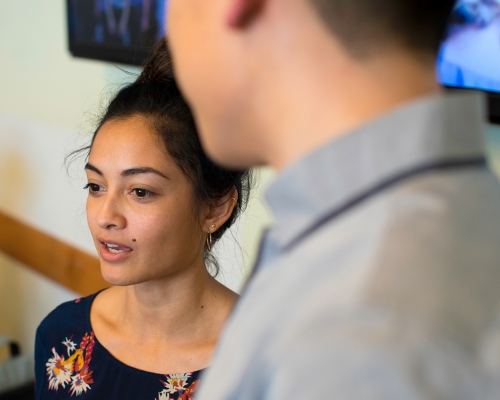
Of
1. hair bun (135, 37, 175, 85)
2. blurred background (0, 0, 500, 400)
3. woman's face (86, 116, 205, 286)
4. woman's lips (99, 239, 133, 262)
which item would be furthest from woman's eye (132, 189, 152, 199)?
blurred background (0, 0, 500, 400)

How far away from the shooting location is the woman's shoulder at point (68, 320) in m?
1.50

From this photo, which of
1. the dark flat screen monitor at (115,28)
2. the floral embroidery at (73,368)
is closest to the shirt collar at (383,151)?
the floral embroidery at (73,368)

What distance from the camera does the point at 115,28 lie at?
2047mm

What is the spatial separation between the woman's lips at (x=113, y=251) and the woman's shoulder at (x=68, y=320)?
0.26 meters

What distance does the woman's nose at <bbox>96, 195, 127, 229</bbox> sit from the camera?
1.28 metres

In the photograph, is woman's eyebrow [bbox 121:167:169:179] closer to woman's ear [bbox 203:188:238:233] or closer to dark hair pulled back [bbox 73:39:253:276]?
dark hair pulled back [bbox 73:39:253:276]

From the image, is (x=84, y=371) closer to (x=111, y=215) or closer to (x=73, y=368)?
(x=73, y=368)

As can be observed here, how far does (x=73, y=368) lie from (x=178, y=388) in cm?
28

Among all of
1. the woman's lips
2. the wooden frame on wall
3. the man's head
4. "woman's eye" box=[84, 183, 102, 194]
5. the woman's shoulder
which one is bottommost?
the wooden frame on wall

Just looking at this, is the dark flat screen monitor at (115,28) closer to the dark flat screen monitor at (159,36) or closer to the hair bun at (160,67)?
the dark flat screen monitor at (159,36)

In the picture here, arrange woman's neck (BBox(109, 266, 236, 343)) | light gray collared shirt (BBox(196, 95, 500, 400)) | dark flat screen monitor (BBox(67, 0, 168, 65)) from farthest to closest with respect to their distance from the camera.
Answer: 1. dark flat screen monitor (BBox(67, 0, 168, 65))
2. woman's neck (BBox(109, 266, 236, 343))
3. light gray collared shirt (BBox(196, 95, 500, 400))

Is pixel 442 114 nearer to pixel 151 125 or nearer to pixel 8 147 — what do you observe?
pixel 151 125

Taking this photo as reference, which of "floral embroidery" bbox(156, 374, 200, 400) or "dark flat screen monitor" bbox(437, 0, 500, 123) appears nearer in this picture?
"dark flat screen monitor" bbox(437, 0, 500, 123)

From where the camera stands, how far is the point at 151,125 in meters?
1.33
